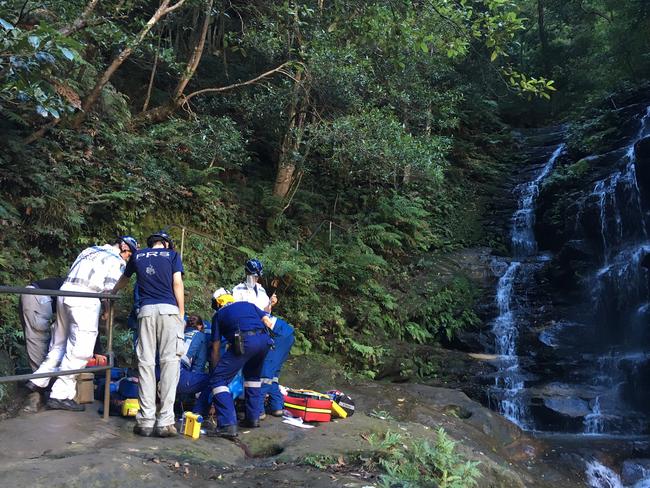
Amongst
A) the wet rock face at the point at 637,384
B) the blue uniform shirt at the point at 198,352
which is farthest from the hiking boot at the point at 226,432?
the wet rock face at the point at 637,384

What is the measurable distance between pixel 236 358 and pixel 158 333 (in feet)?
2.79

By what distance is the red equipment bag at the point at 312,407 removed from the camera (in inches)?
253

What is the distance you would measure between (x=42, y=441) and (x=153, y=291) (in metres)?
1.63

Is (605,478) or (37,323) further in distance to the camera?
(605,478)

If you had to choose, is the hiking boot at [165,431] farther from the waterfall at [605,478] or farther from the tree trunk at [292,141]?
the tree trunk at [292,141]

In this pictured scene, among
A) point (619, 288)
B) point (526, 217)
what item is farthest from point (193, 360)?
point (526, 217)

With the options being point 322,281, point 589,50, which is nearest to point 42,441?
point 322,281

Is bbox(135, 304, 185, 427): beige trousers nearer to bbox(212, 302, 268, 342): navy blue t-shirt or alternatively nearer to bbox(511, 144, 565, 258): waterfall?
bbox(212, 302, 268, 342): navy blue t-shirt

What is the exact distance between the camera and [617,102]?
69.6 ft

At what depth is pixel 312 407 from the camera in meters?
6.44

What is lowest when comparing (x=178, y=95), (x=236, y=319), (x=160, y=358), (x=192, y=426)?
(x=192, y=426)

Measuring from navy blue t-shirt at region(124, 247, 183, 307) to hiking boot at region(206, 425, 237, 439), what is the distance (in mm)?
1381

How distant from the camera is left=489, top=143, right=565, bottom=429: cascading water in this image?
11203mm

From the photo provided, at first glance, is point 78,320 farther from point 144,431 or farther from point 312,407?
point 312,407
